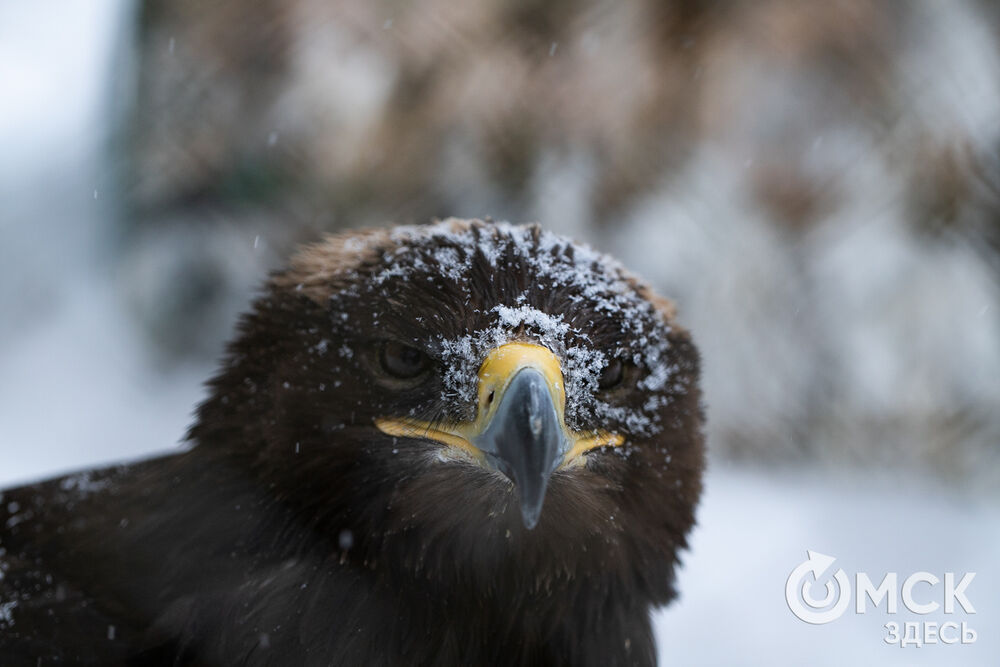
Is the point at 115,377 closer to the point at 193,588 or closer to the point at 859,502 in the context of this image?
the point at 193,588

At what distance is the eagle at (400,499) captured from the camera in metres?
1.54

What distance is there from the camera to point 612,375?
1.64 meters

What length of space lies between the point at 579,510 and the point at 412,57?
10.1 feet

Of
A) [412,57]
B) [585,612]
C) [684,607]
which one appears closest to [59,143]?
[412,57]

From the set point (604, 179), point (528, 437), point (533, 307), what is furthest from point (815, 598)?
point (604, 179)

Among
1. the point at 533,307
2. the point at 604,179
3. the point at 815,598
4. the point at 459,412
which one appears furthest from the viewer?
the point at 604,179

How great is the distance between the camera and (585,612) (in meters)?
1.71

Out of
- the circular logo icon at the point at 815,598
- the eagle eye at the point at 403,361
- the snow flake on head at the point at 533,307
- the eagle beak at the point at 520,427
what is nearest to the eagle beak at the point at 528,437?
the eagle beak at the point at 520,427

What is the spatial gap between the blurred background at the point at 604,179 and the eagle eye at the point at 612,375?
2.58 metres

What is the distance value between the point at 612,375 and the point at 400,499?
41 centimetres

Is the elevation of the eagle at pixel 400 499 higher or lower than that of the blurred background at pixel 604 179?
lower

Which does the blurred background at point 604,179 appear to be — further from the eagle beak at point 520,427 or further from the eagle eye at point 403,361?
the eagle beak at point 520,427

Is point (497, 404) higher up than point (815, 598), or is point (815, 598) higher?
point (815, 598)

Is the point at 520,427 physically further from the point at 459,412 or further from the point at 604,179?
the point at 604,179
